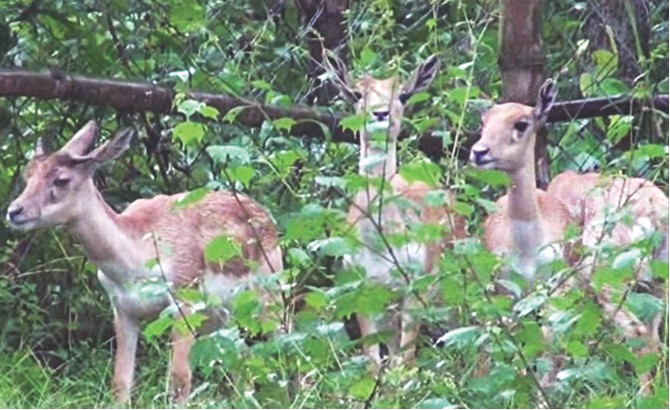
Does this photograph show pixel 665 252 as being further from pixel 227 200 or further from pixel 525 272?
pixel 227 200

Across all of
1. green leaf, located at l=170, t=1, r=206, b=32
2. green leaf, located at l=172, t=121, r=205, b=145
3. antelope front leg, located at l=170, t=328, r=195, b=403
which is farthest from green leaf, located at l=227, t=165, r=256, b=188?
green leaf, located at l=170, t=1, r=206, b=32

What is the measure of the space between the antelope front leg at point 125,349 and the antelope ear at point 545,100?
1963 mm

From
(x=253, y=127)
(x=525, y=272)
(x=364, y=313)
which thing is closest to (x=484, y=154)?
(x=525, y=272)

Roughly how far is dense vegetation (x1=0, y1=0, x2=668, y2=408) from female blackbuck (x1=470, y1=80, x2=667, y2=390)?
0.12 metres

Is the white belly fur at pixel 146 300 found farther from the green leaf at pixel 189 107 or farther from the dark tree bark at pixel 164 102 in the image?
the green leaf at pixel 189 107

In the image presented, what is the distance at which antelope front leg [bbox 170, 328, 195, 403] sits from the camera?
7.50 m

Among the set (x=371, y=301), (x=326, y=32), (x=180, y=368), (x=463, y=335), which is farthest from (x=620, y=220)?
(x=326, y=32)

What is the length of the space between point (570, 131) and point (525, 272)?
84cm

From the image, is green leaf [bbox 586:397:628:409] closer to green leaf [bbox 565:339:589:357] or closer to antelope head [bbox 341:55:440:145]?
green leaf [bbox 565:339:589:357]

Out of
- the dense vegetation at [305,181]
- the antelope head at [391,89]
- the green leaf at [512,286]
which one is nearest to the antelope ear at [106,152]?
the dense vegetation at [305,181]

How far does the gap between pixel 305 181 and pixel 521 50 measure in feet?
3.89

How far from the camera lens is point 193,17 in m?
9.01

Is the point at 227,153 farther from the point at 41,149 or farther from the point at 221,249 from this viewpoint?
the point at 41,149

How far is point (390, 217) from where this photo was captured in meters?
7.82
